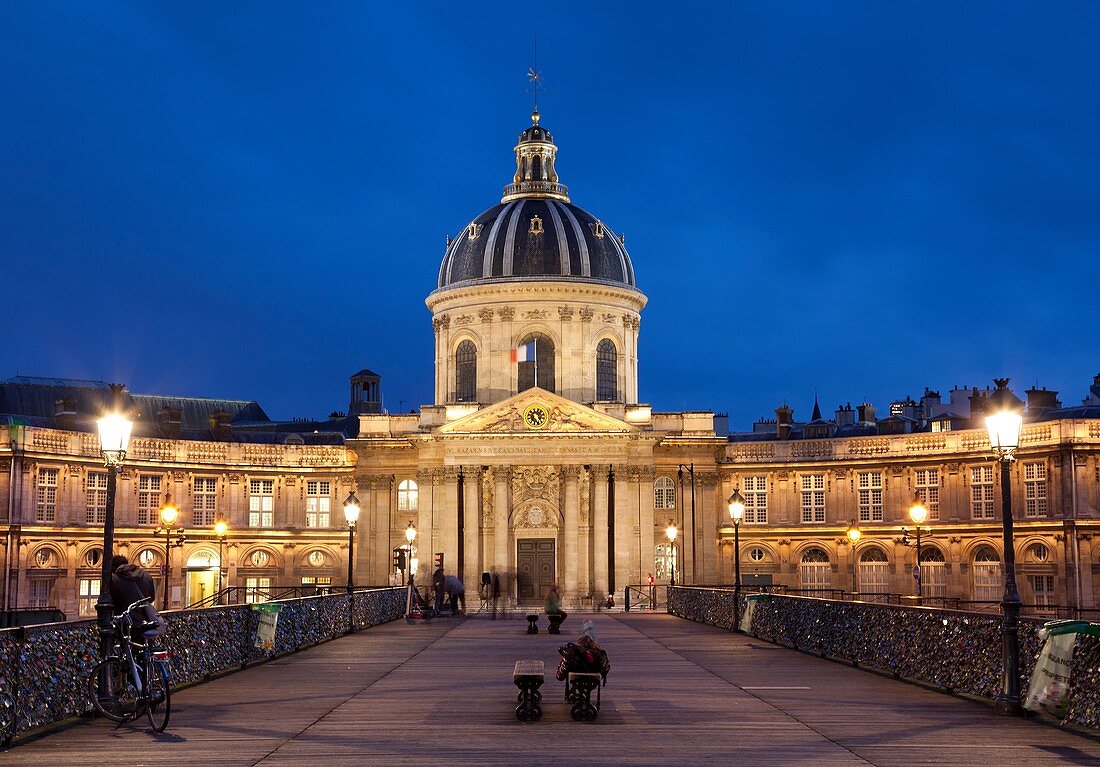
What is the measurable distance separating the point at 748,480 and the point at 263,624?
47861 millimetres

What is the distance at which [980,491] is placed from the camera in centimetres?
6744

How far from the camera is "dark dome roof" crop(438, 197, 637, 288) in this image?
74.6 m

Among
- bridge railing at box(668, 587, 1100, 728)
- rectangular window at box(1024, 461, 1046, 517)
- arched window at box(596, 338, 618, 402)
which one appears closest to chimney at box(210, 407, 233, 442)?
arched window at box(596, 338, 618, 402)

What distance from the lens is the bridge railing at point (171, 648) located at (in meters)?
17.0

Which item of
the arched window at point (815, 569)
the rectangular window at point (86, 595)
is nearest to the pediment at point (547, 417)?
the arched window at point (815, 569)

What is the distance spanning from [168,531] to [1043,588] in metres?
37.9

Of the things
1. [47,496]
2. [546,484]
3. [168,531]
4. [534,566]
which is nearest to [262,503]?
[47,496]

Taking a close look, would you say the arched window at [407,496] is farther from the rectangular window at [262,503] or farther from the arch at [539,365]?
the arch at [539,365]

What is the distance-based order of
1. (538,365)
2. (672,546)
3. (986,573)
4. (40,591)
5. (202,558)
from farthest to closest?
(538,365)
(202,558)
(986,573)
(672,546)
(40,591)

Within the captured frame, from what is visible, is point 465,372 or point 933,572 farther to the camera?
point 465,372

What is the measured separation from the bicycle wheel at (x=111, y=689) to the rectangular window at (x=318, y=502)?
55.9 m

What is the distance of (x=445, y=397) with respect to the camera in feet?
253

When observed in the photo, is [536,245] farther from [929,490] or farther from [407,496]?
[929,490]

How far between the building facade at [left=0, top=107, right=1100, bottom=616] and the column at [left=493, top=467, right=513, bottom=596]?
0.12m
